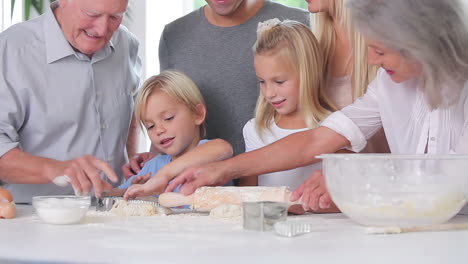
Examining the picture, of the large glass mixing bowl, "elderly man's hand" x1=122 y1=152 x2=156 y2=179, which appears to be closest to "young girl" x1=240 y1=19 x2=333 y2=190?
"elderly man's hand" x1=122 y1=152 x2=156 y2=179

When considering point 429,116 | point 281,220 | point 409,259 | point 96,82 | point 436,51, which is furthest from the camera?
point 96,82

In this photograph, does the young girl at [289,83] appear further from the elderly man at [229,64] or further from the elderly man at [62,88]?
the elderly man at [62,88]

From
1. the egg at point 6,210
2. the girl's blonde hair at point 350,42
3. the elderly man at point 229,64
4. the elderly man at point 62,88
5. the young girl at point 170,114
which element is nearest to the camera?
the egg at point 6,210

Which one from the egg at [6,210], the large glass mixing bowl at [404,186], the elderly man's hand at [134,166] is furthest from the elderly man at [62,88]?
the large glass mixing bowl at [404,186]

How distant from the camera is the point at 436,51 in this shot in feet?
5.07

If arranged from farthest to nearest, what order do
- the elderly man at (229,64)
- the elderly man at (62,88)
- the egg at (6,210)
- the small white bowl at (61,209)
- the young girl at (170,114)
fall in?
the elderly man at (229,64) < the young girl at (170,114) < the elderly man at (62,88) < the egg at (6,210) < the small white bowl at (61,209)

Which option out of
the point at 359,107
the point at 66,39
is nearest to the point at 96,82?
the point at 66,39

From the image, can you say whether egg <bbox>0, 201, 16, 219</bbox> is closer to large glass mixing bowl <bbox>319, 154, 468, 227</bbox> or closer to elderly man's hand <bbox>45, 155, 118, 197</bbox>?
elderly man's hand <bbox>45, 155, 118, 197</bbox>

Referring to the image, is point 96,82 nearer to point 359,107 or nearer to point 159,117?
point 159,117

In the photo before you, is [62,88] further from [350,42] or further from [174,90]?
[350,42]

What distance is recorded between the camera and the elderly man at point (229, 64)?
2488 mm

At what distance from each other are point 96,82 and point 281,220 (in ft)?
4.08

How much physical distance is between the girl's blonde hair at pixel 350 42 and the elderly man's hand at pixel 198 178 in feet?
1.85

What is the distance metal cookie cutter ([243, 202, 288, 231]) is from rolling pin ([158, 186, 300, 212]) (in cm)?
27
